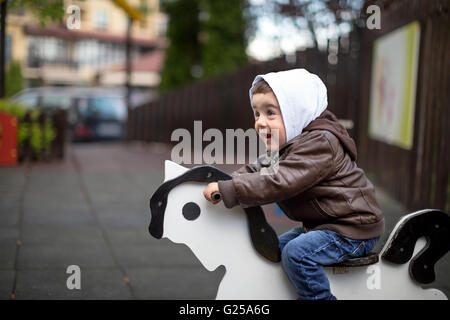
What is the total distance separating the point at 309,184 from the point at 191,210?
20.5 inches

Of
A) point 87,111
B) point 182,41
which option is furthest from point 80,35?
point 87,111

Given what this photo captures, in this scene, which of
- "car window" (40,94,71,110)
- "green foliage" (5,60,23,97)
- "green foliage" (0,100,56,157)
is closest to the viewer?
"green foliage" (0,100,56,157)

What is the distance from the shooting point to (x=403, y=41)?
7328 millimetres

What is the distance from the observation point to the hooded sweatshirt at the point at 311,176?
2502mm

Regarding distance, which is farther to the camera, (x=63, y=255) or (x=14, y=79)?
(x=14, y=79)

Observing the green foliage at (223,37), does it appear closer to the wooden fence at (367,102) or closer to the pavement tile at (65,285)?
the wooden fence at (367,102)

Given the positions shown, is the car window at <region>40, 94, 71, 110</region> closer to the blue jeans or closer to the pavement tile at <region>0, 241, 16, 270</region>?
the pavement tile at <region>0, 241, 16, 270</region>

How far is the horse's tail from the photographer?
9.19 feet

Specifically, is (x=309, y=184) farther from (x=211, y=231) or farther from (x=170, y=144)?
(x=170, y=144)

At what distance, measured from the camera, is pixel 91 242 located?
5.20m

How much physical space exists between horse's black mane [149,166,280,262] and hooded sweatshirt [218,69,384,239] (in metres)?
0.09

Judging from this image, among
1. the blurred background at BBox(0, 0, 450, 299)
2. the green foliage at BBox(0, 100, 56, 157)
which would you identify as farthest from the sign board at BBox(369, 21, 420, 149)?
the green foliage at BBox(0, 100, 56, 157)

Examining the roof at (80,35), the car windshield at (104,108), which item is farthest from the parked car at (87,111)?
the roof at (80,35)

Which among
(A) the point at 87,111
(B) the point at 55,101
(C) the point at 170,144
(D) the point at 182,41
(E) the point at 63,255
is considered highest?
(D) the point at 182,41
